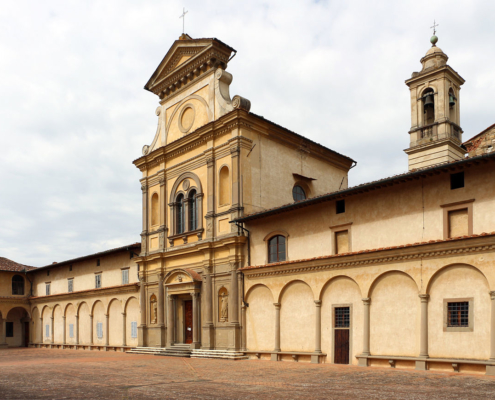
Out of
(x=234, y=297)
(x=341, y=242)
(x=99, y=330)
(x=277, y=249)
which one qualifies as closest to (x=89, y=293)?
(x=99, y=330)

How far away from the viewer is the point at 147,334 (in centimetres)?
2981

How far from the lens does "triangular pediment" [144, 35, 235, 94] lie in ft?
90.4

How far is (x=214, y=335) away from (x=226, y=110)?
11.3 metres

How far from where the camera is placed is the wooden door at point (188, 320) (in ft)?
90.0

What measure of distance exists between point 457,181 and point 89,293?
1096 inches

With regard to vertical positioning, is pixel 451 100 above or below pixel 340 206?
above

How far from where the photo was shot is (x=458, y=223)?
683 inches

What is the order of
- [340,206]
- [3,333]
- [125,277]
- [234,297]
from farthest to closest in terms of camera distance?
[3,333]
[125,277]
[234,297]
[340,206]

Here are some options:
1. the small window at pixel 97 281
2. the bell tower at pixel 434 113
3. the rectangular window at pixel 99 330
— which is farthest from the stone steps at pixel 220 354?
the bell tower at pixel 434 113

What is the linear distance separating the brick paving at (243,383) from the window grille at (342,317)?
1754 millimetres

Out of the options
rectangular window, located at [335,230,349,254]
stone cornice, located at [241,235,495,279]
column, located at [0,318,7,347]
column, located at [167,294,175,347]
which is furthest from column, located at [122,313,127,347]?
column, located at [0,318,7,347]

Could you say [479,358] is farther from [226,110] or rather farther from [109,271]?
[109,271]

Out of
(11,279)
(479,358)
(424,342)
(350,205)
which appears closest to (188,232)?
(350,205)

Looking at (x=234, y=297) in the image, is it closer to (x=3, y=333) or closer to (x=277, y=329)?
(x=277, y=329)
